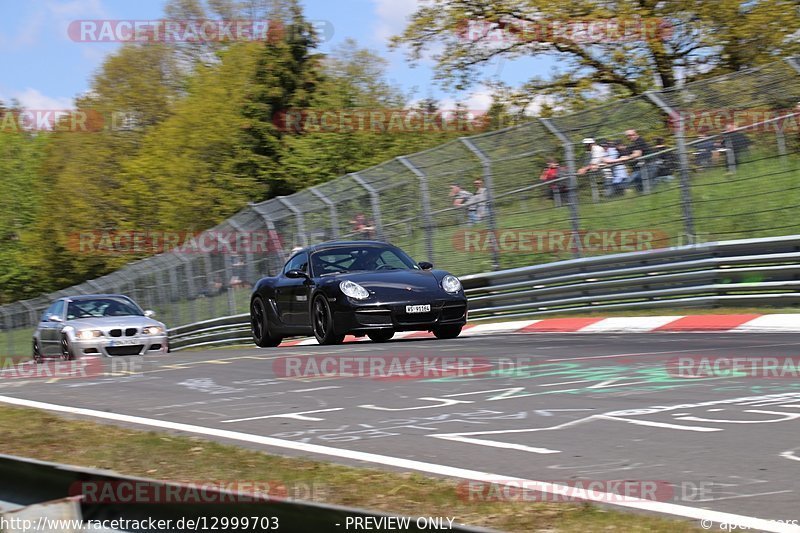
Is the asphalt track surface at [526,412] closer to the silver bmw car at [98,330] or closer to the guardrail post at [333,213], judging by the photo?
the silver bmw car at [98,330]

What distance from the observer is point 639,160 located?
15.1 meters

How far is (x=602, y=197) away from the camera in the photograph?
15727 mm

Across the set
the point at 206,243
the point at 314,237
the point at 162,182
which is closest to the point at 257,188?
the point at 162,182

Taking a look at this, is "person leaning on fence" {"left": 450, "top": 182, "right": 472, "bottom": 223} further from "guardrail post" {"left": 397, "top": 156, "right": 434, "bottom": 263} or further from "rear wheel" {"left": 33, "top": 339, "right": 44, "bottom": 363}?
"rear wheel" {"left": 33, "top": 339, "right": 44, "bottom": 363}

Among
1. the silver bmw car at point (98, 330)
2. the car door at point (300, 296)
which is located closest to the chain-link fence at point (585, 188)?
the car door at point (300, 296)

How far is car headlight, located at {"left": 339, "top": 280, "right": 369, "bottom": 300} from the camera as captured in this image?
14.2 meters

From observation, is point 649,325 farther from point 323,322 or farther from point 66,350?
point 66,350

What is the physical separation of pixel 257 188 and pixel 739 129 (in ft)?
135

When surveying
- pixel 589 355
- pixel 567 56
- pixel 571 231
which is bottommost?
pixel 589 355

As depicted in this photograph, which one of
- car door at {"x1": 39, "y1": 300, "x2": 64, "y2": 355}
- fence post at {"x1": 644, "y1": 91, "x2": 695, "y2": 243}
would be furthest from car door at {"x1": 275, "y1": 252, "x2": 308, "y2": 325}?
fence post at {"x1": 644, "y1": 91, "x2": 695, "y2": 243}

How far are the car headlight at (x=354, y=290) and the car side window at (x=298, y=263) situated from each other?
57.6 inches

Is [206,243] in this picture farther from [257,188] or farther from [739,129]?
[257,188]

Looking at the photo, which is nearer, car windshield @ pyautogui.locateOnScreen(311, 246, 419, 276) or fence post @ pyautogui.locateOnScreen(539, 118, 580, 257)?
car windshield @ pyautogui.locateOnScreen(311, 246, 419, 276)

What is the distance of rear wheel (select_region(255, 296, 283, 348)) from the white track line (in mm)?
8029
